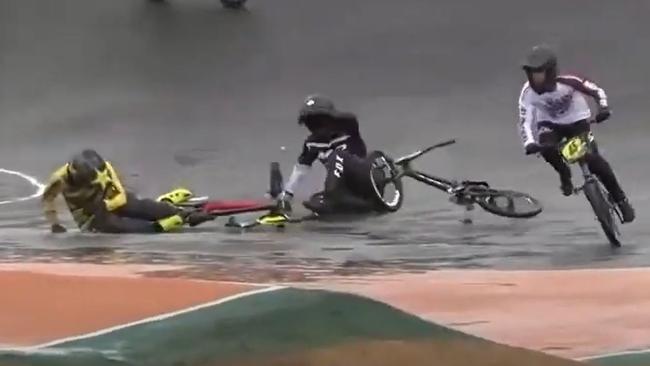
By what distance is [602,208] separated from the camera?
8609 millimetres

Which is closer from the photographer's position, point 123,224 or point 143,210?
point 123,224

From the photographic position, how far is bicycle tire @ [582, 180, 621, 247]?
8.58m

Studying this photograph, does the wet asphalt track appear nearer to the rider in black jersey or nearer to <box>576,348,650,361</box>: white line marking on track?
the rider in black jersey

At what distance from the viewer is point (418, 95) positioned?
54.3ft

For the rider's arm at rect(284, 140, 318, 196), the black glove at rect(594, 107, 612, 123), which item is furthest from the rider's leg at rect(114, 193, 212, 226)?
the black glove at rect(594, 107, 612, 123)

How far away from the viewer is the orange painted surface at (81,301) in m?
4.84

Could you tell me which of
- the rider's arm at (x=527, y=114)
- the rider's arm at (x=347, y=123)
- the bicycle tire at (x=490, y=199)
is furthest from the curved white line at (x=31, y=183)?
the rider's arm at (x=527, y=114)

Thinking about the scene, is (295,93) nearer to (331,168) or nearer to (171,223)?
(331,168)

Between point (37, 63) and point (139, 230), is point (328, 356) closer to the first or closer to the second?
point (139, 230)

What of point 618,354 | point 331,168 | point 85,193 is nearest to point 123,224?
point 85,193

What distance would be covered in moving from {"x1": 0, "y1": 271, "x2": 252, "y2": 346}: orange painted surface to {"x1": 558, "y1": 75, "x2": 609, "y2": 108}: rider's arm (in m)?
4.05

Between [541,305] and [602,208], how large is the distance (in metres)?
3.23

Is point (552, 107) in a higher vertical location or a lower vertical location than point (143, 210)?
higher

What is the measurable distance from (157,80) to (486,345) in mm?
13990
